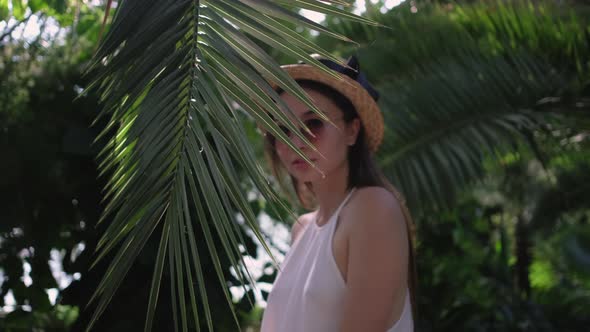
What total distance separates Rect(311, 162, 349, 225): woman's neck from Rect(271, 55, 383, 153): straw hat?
17cm

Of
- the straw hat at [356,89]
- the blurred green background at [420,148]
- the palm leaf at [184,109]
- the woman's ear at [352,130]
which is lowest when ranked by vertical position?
the blurred green background at [420,148]

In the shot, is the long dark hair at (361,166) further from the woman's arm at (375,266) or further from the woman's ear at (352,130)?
the woman's arm at (375,266)

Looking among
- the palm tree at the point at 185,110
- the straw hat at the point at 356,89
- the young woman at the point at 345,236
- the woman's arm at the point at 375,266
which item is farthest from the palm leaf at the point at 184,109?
the straw hat at the point at 356,89

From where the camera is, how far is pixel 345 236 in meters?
2.06

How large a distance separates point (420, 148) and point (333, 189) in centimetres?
268

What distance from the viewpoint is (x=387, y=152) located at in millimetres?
4961

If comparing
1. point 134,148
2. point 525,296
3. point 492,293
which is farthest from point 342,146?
point 525,296

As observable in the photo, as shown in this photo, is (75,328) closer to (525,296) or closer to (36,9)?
(36,9)

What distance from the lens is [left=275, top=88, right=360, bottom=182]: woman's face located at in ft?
7.26

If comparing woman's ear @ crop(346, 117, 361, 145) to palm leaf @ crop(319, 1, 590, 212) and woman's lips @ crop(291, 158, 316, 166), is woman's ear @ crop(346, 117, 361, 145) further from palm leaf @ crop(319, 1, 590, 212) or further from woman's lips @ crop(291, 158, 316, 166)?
palm leaf @ crop(319, 1, 590, 212)

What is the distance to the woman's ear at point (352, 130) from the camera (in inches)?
92.9

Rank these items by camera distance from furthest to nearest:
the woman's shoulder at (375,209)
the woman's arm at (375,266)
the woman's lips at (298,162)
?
the woman's lips at (298,162)
the woman's shoulder at (375,209)
the woman's arm at (375,266)

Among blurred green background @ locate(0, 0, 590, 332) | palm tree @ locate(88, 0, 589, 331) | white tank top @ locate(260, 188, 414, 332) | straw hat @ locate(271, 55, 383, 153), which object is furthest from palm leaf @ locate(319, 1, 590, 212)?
palm tree @ locate(88, 0, 589, 331)

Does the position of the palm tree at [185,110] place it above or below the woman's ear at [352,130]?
above
